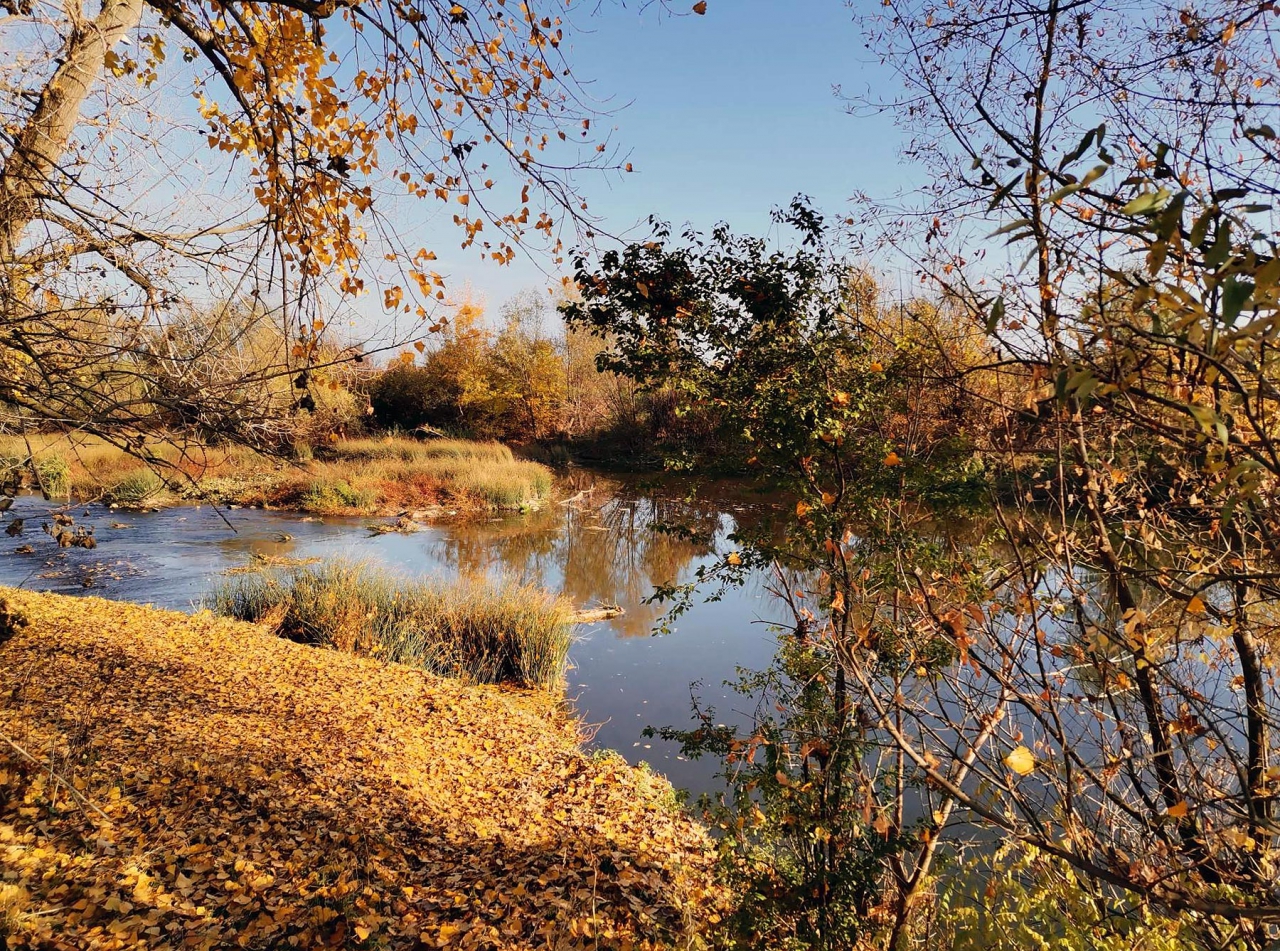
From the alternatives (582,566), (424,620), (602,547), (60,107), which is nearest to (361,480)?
(602,547)

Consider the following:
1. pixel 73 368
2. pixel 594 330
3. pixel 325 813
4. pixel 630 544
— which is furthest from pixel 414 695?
pixel 630 544

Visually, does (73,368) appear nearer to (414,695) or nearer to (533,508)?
(414,695)

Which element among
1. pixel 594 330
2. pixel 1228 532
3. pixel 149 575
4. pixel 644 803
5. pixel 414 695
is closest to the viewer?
pixel 1228 532

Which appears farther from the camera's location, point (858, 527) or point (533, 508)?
point (533, 508)

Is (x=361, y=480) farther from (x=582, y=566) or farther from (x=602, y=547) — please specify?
(x=582, y=566)

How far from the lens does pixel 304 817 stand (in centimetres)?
420

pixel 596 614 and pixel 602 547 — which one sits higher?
pixel 602 547

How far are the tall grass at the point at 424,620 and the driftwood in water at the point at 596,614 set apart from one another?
29.5 inches

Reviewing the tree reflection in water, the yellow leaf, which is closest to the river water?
the tree reflection in water

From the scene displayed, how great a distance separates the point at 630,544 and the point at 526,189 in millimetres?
12562

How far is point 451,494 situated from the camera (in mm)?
21031

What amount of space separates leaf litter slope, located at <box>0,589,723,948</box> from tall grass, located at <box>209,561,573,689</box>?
4.27ft

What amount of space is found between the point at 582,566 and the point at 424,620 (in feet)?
17.8

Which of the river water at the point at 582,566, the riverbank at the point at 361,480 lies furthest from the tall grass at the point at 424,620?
the riverbank at the point at 361,480
